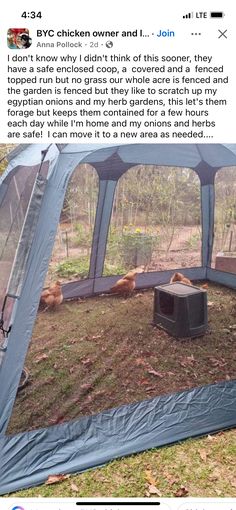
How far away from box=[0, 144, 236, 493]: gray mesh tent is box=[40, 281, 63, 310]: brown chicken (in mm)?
211

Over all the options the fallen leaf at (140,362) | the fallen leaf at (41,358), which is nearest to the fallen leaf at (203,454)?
the fallen leaf at (140,362)

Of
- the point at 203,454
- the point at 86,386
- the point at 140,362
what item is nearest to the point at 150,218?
the point at 140,362

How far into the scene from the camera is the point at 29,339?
176 centimetres

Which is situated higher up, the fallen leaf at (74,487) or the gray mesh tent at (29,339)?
the gray mesh tent at (29,339)
